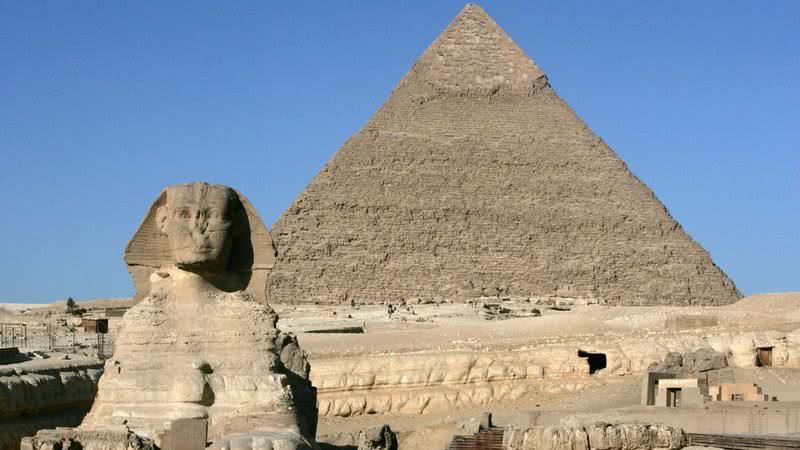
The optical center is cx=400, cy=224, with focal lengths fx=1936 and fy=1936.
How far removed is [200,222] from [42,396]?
2.90 feet

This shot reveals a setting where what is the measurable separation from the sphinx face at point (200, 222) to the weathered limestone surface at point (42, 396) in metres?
0.64

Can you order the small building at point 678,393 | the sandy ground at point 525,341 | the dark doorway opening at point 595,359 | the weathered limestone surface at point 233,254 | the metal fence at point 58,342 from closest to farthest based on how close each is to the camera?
the weathered limestone surface at point 233,254 → the small building at point 678,393 → the sandy ground at point 525,341 → the metal fence at point 58,342 → the dark doorway opening at point 595,359

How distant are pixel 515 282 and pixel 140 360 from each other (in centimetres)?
12191

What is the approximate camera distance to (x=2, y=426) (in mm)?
6480

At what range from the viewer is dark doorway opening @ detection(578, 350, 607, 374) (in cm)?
1412

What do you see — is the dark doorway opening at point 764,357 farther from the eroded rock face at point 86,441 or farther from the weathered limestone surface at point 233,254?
the eroded rock face at point 86,441

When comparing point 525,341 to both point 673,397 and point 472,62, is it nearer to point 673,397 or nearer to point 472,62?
point 673,397

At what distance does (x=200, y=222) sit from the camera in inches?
286

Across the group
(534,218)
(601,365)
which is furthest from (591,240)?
(601,365)

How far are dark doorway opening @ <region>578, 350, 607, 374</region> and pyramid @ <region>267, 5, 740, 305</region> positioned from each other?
113 m

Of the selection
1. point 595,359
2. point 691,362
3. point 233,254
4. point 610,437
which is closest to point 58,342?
point 595,359

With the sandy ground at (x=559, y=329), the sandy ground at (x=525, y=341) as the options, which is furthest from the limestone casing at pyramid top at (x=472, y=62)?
the sandy ground at (x=559, y=329)

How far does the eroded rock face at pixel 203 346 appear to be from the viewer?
274 inches

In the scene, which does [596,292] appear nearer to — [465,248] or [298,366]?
[465,248]
